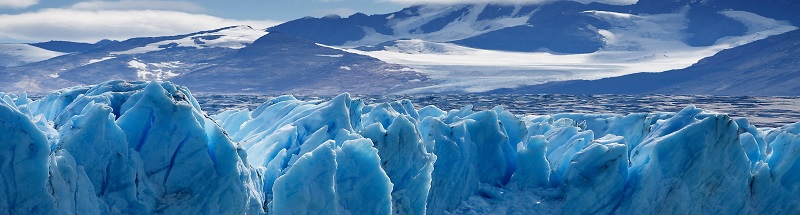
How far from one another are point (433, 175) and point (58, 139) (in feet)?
23.6

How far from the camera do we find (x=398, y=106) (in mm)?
20094

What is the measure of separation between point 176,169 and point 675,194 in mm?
9010

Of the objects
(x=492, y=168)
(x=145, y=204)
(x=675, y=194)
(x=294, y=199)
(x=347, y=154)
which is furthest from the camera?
(x=492, y=168)

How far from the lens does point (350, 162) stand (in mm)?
14039

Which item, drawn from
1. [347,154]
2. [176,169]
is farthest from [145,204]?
[347,154]

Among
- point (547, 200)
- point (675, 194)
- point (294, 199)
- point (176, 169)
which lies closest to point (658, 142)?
point (675, 194)

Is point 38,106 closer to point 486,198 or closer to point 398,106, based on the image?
point 398,106

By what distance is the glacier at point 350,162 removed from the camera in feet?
39.2

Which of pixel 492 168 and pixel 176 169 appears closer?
pixel 176 169

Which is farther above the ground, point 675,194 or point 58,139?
point 58,139

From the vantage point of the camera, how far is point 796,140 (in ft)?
58.5

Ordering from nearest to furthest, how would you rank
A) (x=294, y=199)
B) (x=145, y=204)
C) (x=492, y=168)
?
(x=145, y=204) → (x=294, y=199) → (x=492, y=168)

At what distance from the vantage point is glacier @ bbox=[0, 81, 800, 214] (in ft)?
39.2

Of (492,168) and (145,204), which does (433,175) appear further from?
(145,204)
